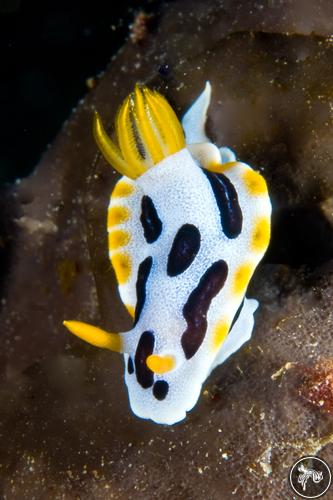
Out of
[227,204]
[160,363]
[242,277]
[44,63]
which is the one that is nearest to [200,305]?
[242,277]

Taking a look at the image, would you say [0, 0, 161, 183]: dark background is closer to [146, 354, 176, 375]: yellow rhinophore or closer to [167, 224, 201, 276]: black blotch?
[167, 224, 201, 276]: black blotch

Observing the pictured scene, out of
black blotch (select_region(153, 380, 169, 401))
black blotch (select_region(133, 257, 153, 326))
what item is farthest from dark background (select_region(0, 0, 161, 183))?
black blotch (select_region(153, 380, 169, 401))

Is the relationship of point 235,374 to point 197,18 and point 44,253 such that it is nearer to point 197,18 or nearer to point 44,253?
point 44,253

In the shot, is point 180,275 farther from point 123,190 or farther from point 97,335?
point 123,190

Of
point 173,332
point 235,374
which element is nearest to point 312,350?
point 235,374
